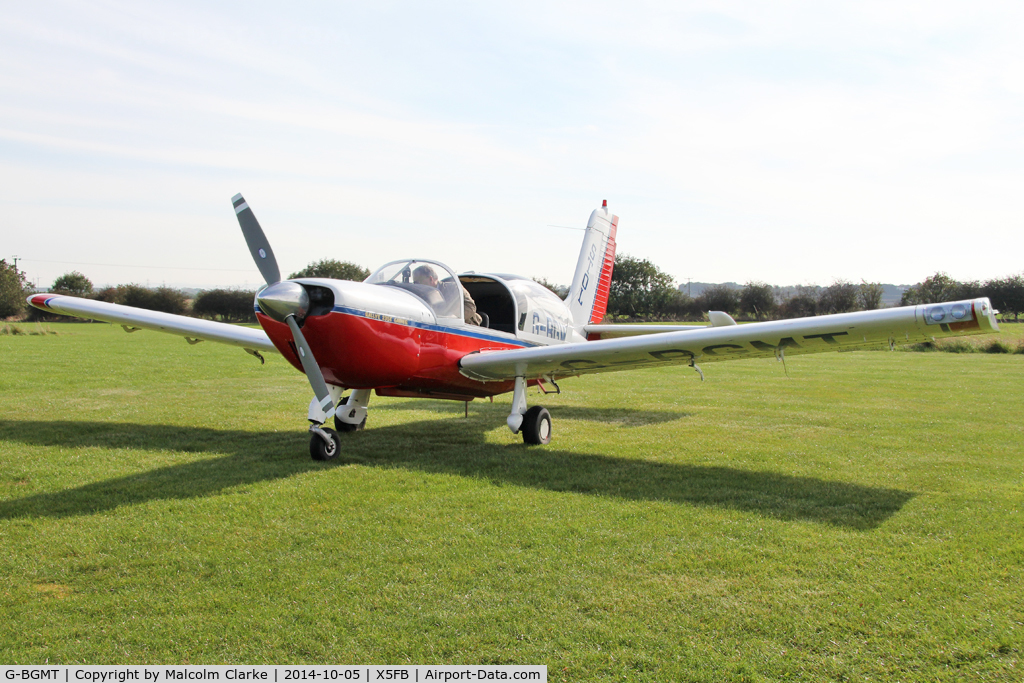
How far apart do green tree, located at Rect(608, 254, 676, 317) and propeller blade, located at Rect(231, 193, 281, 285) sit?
240ft

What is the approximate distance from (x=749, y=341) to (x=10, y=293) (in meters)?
75.5

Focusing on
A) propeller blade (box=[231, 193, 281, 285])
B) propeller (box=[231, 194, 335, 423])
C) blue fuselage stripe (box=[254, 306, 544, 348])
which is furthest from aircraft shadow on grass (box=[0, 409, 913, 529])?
propeller blade (box=[231, 193, 281, 285])

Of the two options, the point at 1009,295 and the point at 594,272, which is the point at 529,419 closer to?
the point at 594,272

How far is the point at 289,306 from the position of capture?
6.99m

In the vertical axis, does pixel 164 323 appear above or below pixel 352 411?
above

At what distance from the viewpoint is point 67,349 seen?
2459 cm

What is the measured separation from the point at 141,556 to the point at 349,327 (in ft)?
10.9

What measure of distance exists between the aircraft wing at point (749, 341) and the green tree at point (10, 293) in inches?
2816

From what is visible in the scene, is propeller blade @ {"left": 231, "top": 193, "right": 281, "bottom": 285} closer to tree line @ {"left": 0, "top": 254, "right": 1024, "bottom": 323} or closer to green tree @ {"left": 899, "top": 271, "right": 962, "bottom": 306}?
tree line @ {"left": 0, "top": 254, "right": 1024, "bottom": 323}

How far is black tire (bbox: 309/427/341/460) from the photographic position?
7762mm

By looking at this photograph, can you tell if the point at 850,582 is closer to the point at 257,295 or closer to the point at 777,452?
the point at 777,452

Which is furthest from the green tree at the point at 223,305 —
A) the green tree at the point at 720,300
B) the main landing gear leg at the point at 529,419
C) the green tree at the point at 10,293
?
the main landing gear leg at the point at 529,419

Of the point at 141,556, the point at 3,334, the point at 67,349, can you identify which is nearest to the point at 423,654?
the point at 141,556

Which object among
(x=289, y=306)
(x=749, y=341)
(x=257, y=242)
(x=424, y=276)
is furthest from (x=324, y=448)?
(x=749, y=341)
